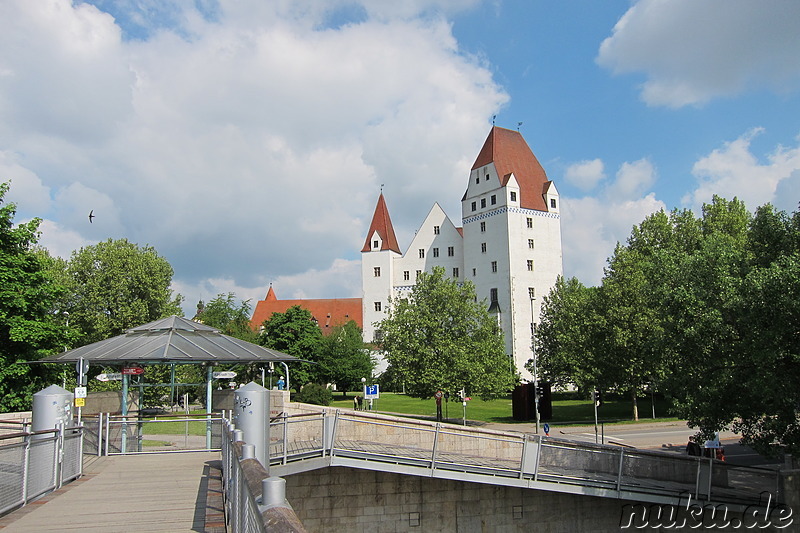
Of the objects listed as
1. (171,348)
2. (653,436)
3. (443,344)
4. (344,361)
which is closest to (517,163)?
(344,361)

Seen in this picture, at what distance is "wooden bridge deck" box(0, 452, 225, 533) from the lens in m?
7.82

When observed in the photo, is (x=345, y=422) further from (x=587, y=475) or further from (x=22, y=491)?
(x=22, y=491)

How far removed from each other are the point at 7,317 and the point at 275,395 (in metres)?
12.1

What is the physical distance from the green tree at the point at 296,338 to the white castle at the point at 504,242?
1708cm

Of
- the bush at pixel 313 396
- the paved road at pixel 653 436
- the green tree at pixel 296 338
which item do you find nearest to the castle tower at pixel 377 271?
the green tree at pixel 296 338

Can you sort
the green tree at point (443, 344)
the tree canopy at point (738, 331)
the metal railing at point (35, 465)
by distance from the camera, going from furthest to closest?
1. the green tree at point (443, 344)
2. the tree canopy at point (738, 331)
3. the metal railing at point (35, 465)

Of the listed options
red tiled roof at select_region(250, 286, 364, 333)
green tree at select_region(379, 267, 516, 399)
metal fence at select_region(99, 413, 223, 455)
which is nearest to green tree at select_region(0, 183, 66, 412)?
metal fence at select_region(99, 413, 223, 455)

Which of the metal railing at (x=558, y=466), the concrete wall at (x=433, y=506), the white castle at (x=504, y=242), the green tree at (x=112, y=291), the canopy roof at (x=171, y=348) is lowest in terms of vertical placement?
the concrete wall at (x=433, y=506)

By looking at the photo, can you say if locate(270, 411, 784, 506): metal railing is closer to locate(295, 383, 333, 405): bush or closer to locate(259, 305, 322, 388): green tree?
locate(295, 383, 333, 405): bush

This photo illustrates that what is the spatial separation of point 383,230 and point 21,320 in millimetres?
63974

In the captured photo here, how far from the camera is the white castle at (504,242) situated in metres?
72.3

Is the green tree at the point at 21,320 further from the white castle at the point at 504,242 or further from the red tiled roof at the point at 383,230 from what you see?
the red tiled roof at the point at 383,230

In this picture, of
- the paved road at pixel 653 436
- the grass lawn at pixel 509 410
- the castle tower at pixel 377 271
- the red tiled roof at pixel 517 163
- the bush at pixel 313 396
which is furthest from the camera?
the castle tower at pixel 377 271

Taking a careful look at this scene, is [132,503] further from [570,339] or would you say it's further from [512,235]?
[512,235]
